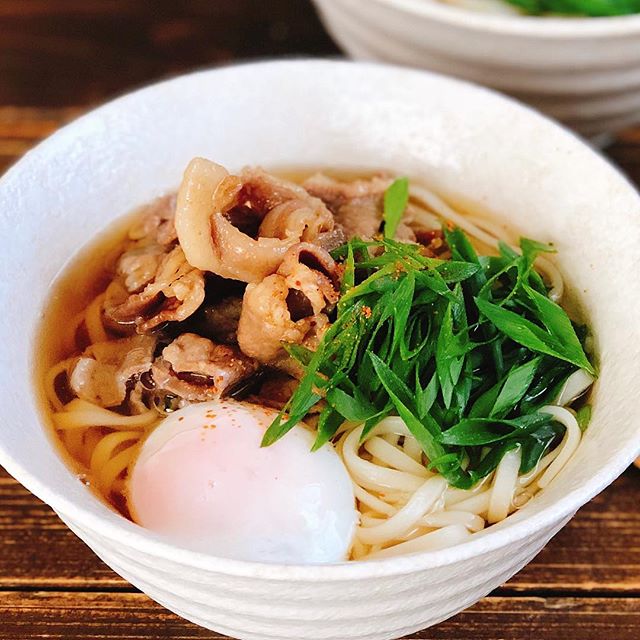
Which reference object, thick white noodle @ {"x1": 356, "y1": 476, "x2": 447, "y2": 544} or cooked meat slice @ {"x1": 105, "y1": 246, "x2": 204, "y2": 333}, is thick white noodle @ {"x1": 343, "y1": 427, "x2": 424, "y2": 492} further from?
cooked meat slice @ {"x1": 105, "y1": 246, "x2": 204, "y2": 333}

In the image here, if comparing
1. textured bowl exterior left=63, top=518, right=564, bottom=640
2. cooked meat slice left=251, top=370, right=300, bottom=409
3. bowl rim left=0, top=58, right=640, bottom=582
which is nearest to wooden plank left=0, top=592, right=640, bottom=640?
textured bowl exterior left=63, top=518, right=564, bottom=640

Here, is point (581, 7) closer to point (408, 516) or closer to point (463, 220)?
point (463, 220)

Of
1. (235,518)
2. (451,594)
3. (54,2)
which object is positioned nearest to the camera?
(451,594)

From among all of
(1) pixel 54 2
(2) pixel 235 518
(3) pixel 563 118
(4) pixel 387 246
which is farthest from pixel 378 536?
(1) pixel 54 2

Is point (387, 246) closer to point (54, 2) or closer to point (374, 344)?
point (374, 344)

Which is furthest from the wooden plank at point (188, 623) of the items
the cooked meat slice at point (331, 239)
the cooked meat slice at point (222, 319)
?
the cooked meat slice at point (331, 239)

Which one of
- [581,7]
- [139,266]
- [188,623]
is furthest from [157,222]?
[581,7]
